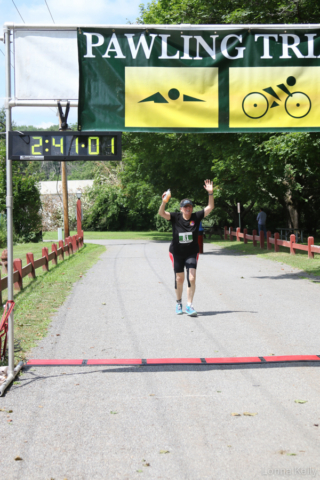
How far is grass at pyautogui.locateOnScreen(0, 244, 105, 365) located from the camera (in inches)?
303

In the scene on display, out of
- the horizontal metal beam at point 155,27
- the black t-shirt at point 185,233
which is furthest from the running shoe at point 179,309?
the horizontal metal beam at point 155,27

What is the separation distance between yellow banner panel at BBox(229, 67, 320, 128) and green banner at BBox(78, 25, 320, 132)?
0.01m

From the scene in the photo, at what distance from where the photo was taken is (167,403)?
5.00 meters

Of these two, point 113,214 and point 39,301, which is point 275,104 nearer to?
point 39,301

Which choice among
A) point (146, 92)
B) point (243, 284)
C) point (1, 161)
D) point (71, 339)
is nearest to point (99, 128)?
point (146, 92)

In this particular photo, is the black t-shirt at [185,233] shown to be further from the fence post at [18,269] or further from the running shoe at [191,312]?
the fence post at [18,269]

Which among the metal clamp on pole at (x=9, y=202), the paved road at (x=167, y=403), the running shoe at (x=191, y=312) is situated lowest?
the paved road at (x=167, y=403)

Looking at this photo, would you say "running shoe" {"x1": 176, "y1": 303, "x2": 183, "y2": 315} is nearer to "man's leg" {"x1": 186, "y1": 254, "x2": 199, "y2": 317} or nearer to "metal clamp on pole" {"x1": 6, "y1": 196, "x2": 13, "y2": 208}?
"man's leg" {"x1": 186, "y1": 254, "x2": 199, "y2": 317}

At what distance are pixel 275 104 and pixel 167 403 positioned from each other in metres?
4.01

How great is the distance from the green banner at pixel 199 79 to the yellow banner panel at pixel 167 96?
0.01 meters

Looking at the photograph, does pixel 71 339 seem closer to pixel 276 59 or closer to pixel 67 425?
pixel 67 425

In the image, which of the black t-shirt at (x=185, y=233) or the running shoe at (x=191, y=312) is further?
the running shoe at (x=191, y=312)

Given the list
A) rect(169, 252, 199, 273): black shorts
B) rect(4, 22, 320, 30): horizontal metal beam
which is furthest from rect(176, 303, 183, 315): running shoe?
rect(4, 22, 320, 30): horizontal metal beam

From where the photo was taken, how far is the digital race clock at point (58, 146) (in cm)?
611
